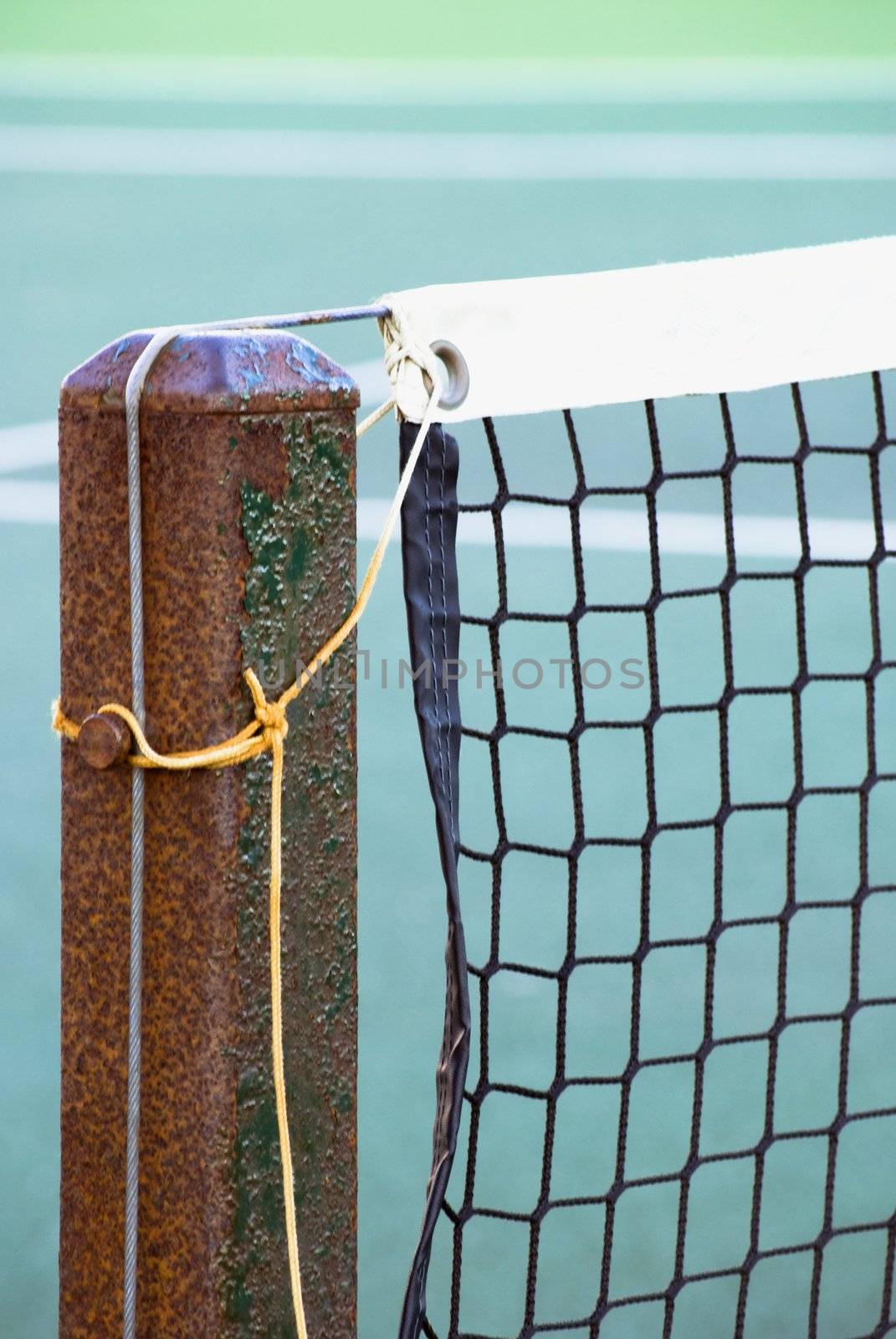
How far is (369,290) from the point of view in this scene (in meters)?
4.35

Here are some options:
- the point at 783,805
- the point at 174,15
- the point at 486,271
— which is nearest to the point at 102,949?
the point at 783,805

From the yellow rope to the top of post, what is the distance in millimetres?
76

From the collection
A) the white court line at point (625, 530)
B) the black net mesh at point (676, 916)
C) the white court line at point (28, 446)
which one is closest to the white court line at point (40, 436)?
the white court line at point (28, 446)

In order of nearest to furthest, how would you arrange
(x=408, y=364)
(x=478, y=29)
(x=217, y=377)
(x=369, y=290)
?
(x=217, y=377), (x=408, y=364), (x=369, y=290), (x=478, y=29)

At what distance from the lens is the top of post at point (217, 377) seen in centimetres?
68

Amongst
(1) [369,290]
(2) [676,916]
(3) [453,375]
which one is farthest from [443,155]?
(3) [453,375]

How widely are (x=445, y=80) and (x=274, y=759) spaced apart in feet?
20.0

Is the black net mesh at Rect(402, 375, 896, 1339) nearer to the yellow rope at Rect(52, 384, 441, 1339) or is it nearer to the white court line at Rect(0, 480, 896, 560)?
the white court line at Rect(0, 480, 896, 560)

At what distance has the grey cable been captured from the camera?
0.69m

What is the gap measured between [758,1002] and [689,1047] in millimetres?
136

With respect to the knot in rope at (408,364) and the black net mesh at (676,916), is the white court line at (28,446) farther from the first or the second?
the knot in rope at (408,364)

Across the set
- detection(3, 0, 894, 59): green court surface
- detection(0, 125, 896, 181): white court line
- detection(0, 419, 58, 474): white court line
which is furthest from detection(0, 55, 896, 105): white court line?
detection(0, 419, 58, 474): white court line

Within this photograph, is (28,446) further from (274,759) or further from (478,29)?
(478,29)

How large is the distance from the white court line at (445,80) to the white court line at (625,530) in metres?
3.05
